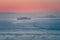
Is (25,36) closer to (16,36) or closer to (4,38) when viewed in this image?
(16,36)

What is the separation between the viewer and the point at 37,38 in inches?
46.4

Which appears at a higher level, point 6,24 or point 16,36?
point 6,24

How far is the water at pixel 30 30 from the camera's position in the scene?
3.84 feet

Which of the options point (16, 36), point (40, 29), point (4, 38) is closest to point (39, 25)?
point (40, 29)

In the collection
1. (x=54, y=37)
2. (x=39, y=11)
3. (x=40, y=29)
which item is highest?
(x=39, y=11)

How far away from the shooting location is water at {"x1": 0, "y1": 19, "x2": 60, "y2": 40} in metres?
1.17

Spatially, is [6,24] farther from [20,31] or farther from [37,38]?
[37,38]

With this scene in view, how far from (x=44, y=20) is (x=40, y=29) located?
0.41 feet

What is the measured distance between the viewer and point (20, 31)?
1187 mm

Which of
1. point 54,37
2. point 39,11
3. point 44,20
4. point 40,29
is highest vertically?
point 39,11

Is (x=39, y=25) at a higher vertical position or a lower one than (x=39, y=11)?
lower

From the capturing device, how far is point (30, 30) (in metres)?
1.18

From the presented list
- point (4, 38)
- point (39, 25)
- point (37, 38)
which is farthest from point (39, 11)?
point (4, 38)

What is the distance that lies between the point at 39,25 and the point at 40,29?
0.05m
